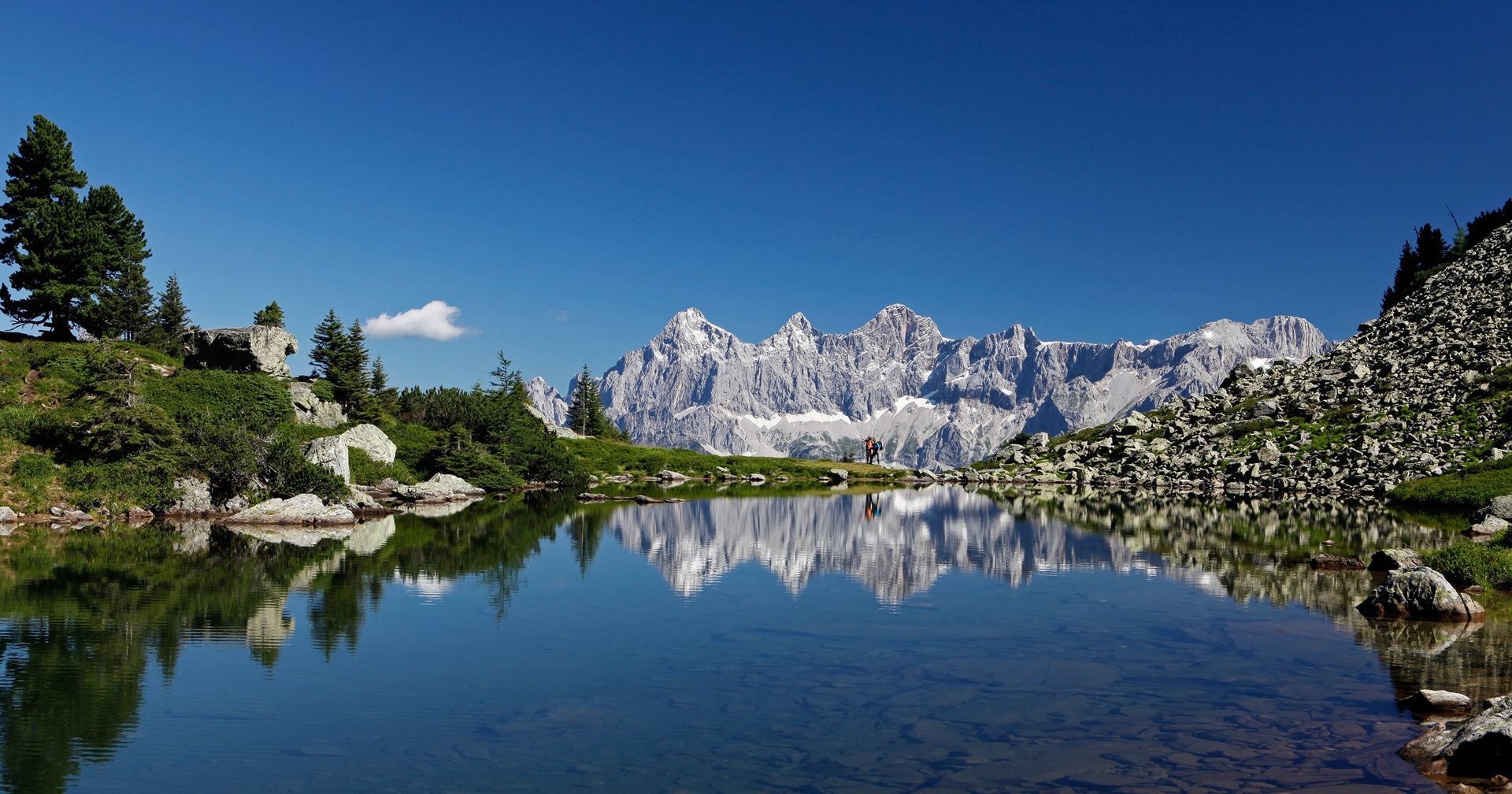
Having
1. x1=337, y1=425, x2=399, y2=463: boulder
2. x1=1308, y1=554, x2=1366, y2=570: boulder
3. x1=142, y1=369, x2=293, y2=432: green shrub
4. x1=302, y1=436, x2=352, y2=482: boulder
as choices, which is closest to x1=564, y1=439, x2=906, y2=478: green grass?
x1=337, y1=425, x2=399, y2=463: boulder

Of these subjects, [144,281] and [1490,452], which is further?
[144,281]

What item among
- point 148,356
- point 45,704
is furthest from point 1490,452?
point 148,356

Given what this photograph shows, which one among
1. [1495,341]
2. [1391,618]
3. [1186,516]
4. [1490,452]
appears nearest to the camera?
[1391,618]

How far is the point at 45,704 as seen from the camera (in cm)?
1573

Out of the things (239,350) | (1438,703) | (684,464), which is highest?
(239,350)

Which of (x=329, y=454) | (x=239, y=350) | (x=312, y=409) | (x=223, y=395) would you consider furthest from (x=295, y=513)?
(x=239, y=350)

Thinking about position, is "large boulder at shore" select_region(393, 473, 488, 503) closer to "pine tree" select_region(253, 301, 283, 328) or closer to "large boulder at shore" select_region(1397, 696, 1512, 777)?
"pine tree" select_region(253, 301, 283, 328)

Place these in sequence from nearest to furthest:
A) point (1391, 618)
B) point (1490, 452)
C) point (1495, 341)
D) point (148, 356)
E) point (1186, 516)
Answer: point (1391, 618) → point (1186, 516) → point (1490, 452) → point (148, 356) → point (1495, 341)

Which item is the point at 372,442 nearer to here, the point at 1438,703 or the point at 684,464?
the point at 684,464

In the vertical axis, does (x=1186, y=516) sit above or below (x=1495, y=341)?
below

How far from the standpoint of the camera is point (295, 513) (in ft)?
164

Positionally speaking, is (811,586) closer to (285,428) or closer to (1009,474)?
(285,428)

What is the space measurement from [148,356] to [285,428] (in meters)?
17.1

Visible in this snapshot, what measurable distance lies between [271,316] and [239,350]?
57.6 feet
